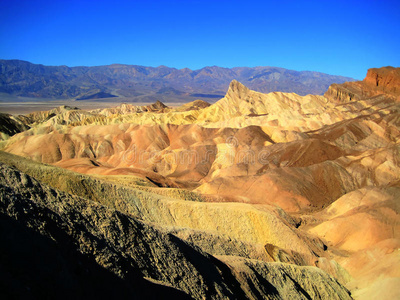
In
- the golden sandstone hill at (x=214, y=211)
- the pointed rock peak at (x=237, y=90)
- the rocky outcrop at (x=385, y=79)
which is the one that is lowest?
the golden sandstone hill at (x=214, y=211)

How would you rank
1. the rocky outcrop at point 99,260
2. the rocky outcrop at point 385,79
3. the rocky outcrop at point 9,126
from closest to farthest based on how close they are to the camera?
the rocky outcrop at point 99,260 < the rocky outcrop at point 9,126 < the rocky outcrop at point 385,79

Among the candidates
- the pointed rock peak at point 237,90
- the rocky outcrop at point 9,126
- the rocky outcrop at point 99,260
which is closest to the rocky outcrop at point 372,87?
the pointed rock peak at point 237,90

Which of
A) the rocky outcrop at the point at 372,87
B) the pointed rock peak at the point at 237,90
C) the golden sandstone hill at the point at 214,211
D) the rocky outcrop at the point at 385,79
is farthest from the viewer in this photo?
the pointed rock peak at the point at 237,90

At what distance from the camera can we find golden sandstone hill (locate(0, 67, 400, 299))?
9312 millimetres

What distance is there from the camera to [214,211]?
22141 mm

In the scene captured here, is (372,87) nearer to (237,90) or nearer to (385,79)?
(385,79)

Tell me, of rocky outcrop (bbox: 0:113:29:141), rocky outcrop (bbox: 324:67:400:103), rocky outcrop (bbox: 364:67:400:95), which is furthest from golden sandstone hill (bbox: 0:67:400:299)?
rocky outcrop (bbox: 324:67:400:103)

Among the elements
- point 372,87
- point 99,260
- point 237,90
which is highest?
point 372,87

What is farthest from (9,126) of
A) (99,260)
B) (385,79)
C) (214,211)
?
(385,79)

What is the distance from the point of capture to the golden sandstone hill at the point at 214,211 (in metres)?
9.31

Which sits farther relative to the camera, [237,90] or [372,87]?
[372,87]

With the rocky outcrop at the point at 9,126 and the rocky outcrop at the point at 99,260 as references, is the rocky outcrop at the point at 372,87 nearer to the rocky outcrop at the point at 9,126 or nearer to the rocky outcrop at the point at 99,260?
the rocky outcrop at the point at 9,126

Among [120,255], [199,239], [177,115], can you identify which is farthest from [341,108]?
[120,255]

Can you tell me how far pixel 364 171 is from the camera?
36.5m
